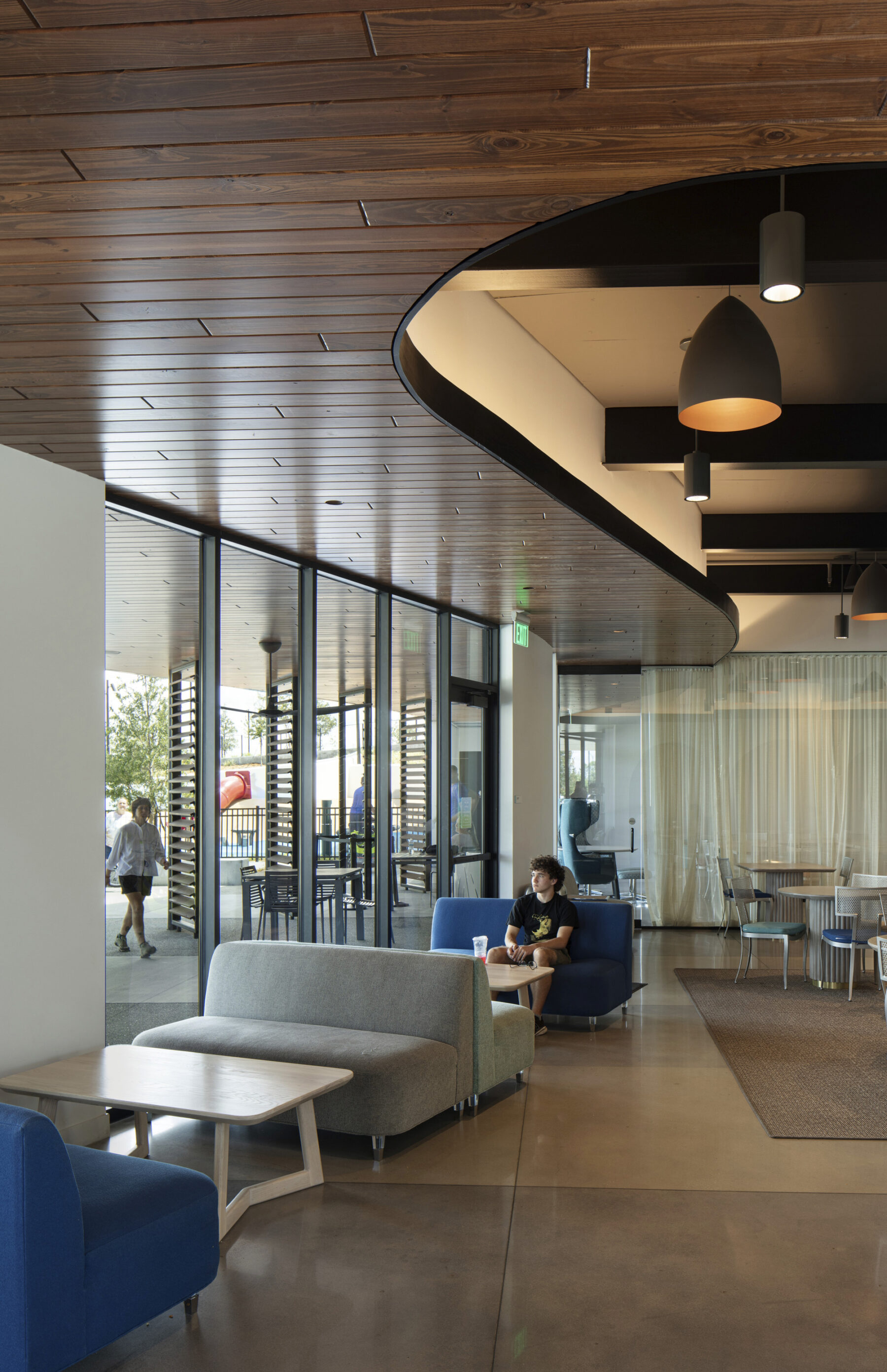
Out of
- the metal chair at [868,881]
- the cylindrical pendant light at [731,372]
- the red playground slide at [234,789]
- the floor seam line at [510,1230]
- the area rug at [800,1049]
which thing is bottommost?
the area rug at [800,1049]

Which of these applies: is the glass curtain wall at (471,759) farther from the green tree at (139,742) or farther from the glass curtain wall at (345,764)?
the green tree at (139,742)

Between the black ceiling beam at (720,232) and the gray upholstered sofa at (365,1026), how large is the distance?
337 centimetres

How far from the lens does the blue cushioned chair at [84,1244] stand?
2.85 metres

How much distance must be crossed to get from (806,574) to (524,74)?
1081 centimetres

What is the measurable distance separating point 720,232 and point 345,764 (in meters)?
4.93

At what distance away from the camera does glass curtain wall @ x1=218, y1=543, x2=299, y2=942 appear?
649 cm

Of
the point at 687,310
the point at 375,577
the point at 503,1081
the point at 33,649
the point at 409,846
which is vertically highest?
the point at 687,310

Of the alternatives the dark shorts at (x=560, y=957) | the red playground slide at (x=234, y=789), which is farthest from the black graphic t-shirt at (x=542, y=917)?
the red playground slide at (x=234, y=789)

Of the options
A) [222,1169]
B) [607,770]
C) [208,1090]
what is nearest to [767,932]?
[607,770]

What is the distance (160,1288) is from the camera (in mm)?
3297

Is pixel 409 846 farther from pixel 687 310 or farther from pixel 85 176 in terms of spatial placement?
pixel 85 176

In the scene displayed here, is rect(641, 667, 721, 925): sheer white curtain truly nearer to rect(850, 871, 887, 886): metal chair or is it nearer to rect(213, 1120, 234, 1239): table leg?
rect(850, 871, 887, 886): metal chair

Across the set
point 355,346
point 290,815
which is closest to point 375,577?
point 290,815

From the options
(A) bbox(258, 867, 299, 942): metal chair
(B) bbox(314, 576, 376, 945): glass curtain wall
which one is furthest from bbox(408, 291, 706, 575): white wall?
(A) bbox(258, 867, 299, 942): metal chair
